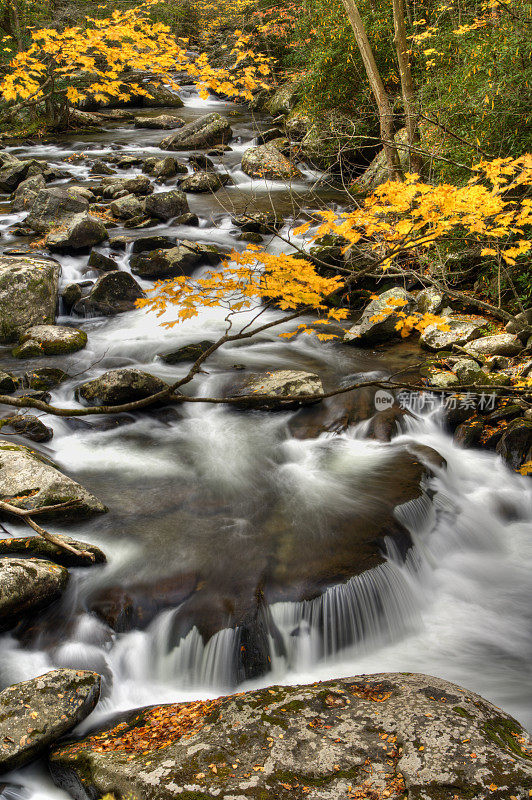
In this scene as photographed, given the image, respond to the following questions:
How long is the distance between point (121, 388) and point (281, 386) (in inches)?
73.4

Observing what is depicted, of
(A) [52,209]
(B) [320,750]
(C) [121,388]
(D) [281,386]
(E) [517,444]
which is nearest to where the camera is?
(B) [320,750]

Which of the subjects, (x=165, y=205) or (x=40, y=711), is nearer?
(x=40, y=711)

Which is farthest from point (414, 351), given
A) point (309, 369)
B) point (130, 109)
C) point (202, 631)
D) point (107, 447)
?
point (130, 109)

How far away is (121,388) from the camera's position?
5.80 m

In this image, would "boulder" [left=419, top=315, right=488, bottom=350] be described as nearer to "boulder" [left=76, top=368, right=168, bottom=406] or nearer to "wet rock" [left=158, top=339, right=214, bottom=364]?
"wet rock" [left=158, top=339, right=214, bottom=364]

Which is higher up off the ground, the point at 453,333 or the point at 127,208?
the point at 127,208

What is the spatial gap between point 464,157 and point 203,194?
722 cm

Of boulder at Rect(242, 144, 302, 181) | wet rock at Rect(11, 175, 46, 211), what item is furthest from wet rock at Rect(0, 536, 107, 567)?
boulder at Rect(242, 144, 302, 181)

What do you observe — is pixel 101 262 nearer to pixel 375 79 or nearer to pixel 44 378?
pixel 44 378

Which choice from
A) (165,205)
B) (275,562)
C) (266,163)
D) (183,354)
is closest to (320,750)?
(275,562)

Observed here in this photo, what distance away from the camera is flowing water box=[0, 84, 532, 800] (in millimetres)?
3566

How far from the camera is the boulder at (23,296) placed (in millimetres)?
7336

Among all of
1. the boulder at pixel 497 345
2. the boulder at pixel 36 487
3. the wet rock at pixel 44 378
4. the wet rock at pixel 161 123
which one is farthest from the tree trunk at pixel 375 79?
the wet rock at pixel 161 123

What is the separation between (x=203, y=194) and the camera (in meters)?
12.8
